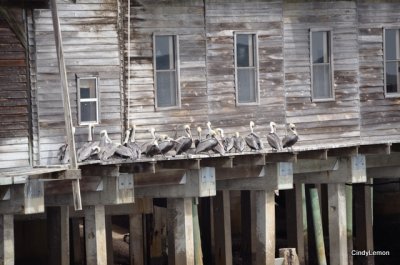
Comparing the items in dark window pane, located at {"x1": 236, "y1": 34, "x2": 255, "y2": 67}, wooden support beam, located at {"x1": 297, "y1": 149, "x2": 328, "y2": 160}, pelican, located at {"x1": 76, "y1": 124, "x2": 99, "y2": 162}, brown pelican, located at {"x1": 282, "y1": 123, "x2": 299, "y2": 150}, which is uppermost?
dark window pane, located at {"x1": 236, "y1": 34, "x2": 255, "y2": 67}

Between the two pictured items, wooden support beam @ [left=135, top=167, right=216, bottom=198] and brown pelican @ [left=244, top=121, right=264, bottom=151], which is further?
brown pelican @ [left=244, top=121, right=264, bottom=151]

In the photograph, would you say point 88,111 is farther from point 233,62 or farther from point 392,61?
point 392,61

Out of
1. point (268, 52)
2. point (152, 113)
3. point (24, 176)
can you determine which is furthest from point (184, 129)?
point (24, 176)

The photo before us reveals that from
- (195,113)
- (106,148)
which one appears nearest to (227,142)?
(195,113)

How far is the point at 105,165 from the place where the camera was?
31219mm

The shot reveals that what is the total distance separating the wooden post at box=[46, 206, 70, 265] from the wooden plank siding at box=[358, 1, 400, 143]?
715cm

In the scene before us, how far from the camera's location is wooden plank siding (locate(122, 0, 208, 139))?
111 feet

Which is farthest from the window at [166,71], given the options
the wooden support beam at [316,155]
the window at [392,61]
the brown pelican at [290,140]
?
the window at [392,61]

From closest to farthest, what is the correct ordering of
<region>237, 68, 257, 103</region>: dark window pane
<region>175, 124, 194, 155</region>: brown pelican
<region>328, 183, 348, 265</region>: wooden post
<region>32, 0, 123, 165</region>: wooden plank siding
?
<region>32, 0, 123, 165</region>: wooden plank siding, <region>175, 124, 194, 155</region>: brown pelican, <region>237, 68, 257, 103</region>: dark window pane, <region>328, 183, 348, 265</region>: wooden post

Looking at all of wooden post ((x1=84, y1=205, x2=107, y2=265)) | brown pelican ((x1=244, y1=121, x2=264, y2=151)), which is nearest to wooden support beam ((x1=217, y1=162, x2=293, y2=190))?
brown pelican ((x1=244, y1=121, x2=264, y2=151))

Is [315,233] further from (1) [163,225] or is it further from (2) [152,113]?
(2) [152,113]

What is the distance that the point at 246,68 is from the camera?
35938 millimetres

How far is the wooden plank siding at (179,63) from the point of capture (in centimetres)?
3378

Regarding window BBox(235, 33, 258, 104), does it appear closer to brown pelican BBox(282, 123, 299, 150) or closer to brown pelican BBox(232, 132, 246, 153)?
brown pelican BBox(282, 123, 299, 150)
